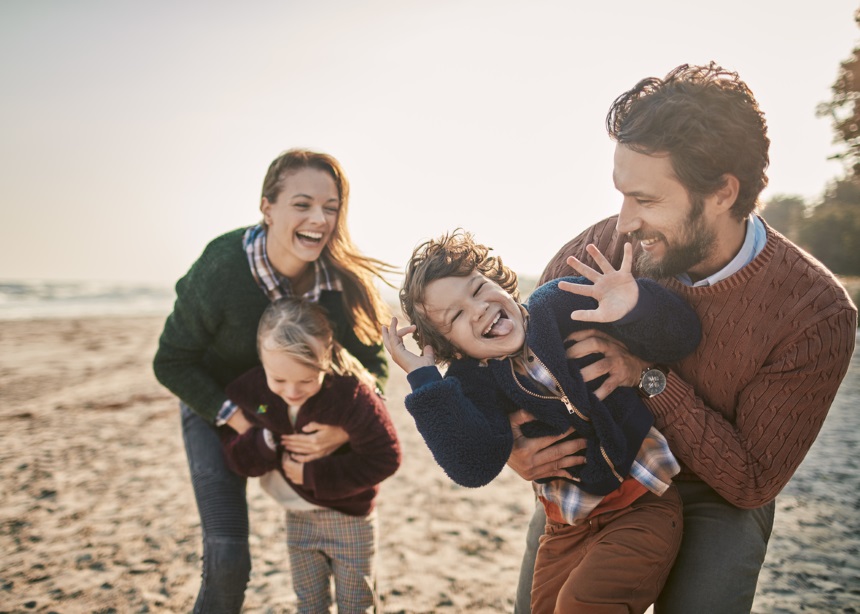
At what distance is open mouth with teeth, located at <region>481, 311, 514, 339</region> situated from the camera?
2479 millimetres

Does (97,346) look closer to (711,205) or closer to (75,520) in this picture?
(75,520)

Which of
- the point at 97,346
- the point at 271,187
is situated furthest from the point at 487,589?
the point at 97,346

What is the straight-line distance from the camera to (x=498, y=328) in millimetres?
2488

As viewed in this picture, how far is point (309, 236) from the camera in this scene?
3.31 metres

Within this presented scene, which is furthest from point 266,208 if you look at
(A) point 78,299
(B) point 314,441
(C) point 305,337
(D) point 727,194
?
(A) point 78,299

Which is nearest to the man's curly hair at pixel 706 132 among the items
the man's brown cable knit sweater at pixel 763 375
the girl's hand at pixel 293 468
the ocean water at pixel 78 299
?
the man's brown cable knit sweater at pixel 763 375

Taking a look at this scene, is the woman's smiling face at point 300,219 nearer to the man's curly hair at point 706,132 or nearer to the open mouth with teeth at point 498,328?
the open mouth with teeth at point 498,328

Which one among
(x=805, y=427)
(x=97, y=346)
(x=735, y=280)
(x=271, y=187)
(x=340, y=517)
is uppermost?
(x=271, y=187)

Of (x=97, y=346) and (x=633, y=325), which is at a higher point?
(x=633, y=325)

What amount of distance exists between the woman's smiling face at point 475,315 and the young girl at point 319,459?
2.57 feet

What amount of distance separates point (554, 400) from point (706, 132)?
122 centimetres

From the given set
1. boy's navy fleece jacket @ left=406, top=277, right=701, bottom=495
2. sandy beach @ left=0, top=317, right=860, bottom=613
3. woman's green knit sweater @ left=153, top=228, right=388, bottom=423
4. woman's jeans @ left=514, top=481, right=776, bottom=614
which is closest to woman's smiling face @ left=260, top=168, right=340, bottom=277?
woman's green knit sweater @ left=153, top=228, right=388, bottom=423

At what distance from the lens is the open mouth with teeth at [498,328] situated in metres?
2.48

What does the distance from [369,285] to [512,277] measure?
3.11 ft
